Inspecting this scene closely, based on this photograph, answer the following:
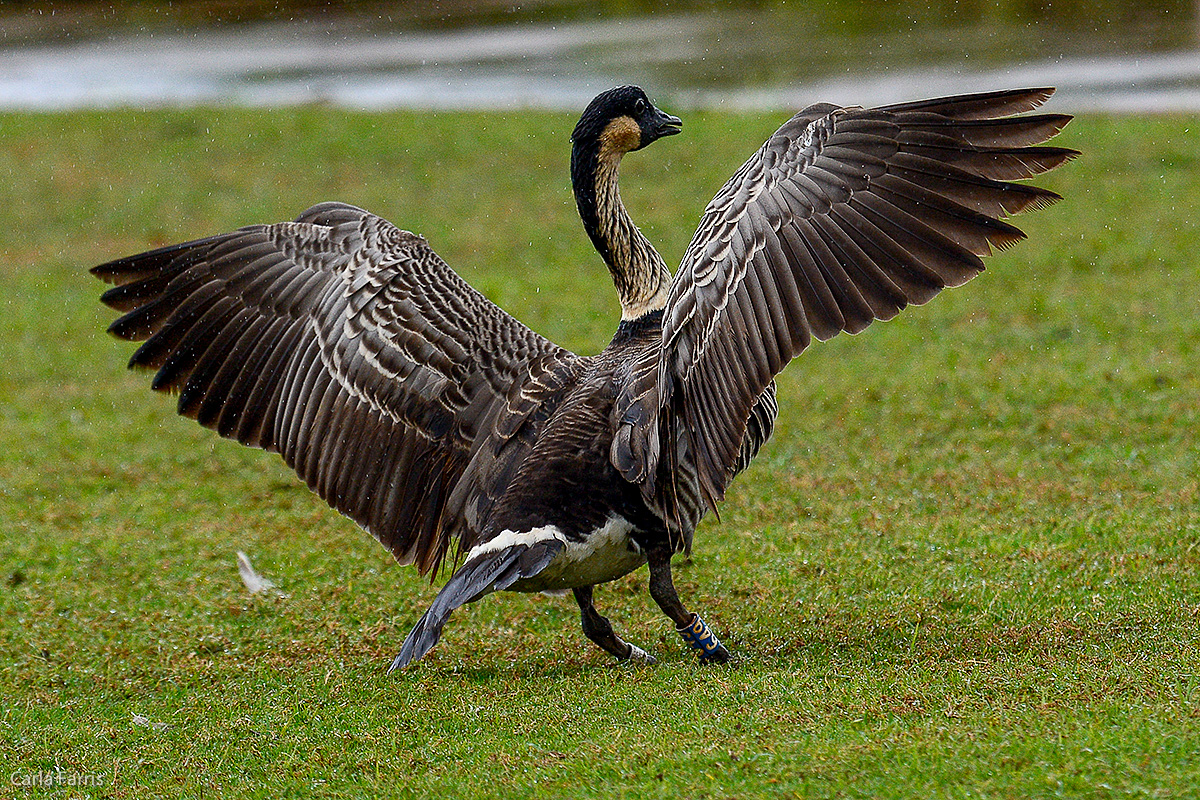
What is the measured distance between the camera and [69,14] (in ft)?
117

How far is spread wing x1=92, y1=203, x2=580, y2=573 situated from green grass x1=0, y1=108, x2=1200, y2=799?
A: 32.3 inches

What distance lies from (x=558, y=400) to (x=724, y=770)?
7.31 feet

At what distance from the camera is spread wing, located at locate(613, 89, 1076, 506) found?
4.97 metres

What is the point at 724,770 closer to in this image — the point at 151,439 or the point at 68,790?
the point at 68,790

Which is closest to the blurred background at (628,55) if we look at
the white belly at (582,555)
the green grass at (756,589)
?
the green grass at (756,589)

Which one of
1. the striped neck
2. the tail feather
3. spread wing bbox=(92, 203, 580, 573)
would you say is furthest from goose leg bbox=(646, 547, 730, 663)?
the striped neck

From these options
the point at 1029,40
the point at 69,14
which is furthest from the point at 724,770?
the point at 69,14

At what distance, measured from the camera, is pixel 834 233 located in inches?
201

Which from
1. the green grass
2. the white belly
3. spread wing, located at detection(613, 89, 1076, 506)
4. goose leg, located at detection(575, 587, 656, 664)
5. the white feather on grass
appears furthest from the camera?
the white feather on grass

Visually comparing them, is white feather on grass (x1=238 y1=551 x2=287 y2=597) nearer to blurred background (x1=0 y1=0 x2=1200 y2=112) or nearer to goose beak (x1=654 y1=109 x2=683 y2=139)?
goose beak (x1=654 y1=109 x2=683 y2=139)

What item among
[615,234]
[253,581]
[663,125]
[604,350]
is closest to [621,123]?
[663,125]

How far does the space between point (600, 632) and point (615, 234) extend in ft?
5.98

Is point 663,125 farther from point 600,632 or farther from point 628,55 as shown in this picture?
point 628,55

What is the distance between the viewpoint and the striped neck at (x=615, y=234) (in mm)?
6289
